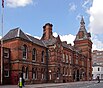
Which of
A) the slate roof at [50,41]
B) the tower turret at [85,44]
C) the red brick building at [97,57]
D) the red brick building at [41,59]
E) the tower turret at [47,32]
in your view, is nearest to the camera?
the red brick building at [41,59]

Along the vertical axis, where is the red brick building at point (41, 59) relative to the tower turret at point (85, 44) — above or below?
below

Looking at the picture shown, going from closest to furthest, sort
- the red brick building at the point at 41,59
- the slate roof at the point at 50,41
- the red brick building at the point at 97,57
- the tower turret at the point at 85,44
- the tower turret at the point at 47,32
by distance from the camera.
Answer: the red brick building at the point at 41,59, the slate roof at the point at 50,41, the tower turret at the point at 47,32, the tower turret at the point at 85,44, the red brick building at the point at 97,57

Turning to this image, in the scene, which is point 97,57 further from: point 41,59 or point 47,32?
point 41,59

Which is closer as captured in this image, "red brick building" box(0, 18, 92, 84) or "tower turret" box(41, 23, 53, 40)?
"red brick building" box(0, 18, 92, 84)

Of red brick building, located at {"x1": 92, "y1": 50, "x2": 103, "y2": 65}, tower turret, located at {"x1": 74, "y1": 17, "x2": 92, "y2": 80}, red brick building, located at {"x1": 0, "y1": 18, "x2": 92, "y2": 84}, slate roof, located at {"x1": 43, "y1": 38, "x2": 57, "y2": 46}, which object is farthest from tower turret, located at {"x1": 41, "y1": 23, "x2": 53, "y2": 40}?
red brick building, located at {"x1": 92, "y1": 50, "x2": 103, "y2": 65}

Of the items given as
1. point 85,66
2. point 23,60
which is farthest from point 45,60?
point 85,66

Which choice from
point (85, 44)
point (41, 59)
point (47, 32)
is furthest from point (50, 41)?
point (85, 44)

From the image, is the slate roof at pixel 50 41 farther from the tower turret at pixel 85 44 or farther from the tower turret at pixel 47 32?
the tower turret at pixel 85 44

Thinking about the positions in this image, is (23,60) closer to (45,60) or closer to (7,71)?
(7,71)

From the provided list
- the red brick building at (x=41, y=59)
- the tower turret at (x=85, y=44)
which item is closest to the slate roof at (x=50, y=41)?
the red brick building at (x=41, y=59)

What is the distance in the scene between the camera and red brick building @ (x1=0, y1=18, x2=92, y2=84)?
45406 millimetres

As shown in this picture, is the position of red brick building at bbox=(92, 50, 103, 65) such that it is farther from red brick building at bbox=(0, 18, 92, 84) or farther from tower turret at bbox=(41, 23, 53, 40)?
tower turret at bbox=(41, 23, 53, 40)

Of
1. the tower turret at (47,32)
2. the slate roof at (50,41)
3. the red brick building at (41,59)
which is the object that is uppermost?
the tower turret at (47,32)

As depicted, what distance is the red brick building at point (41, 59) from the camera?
149ft
